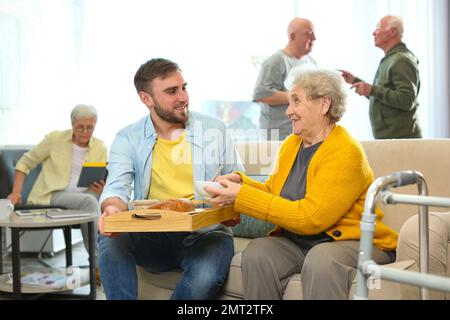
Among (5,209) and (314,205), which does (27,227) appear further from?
(314,205)

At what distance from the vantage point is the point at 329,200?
73.7 inches

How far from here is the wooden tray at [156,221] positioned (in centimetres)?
175

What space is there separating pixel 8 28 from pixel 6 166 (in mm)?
1216

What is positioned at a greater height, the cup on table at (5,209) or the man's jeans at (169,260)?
the cup on table at (5,209)

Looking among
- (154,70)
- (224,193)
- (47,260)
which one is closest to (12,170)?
(47,260)

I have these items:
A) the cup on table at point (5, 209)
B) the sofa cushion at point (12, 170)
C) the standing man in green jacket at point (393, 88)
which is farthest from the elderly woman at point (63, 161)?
the standing man in green jacket at point (393, 88)

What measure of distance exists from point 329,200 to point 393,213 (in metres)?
0.64

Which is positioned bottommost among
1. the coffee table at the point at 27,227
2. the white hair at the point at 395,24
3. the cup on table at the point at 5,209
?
the coffee table at the point at 27,227

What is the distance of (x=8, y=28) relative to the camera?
4816mm

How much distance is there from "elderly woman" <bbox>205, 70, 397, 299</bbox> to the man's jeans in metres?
0.15

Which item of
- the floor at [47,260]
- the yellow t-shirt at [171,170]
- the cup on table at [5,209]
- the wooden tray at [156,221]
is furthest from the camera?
the floor at [47,260]

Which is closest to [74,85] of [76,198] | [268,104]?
[76,198]

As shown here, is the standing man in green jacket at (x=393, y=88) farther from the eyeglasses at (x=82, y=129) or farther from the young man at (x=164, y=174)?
the eyeglasses at (x=82, y=129)

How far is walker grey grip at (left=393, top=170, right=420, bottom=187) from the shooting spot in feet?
4.73
